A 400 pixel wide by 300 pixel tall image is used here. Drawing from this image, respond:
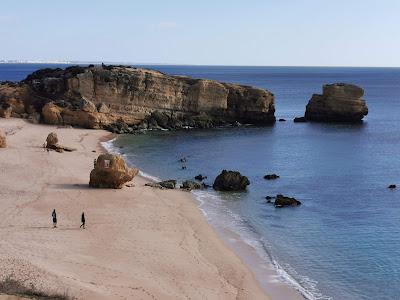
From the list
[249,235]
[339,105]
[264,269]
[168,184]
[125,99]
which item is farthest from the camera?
[339,105]

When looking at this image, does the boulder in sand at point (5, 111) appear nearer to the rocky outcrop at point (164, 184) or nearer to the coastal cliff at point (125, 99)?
the coastal cliff at point (125, 99)

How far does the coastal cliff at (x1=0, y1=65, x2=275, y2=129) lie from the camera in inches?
2814

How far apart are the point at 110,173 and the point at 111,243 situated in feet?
37.6

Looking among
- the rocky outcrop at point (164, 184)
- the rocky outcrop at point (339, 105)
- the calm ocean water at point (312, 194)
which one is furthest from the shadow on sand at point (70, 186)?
the rocky outcrop at point (339, 105)

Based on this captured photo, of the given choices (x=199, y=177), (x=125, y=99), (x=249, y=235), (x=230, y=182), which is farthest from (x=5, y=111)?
(x=249, y=235)

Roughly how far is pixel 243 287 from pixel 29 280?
860 centimetres

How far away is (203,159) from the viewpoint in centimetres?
5497

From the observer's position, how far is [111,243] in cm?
2552

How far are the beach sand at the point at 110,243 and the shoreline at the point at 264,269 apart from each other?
41 centimetres

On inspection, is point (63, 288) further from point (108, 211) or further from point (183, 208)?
point (183, 208)

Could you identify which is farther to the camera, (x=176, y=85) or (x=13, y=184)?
(x=176, y=85)

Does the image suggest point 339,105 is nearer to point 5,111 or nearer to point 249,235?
point 5,111

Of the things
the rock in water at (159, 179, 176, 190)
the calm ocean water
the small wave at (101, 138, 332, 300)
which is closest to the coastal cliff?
the calm ocean water

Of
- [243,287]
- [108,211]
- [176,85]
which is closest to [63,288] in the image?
[243,287]
